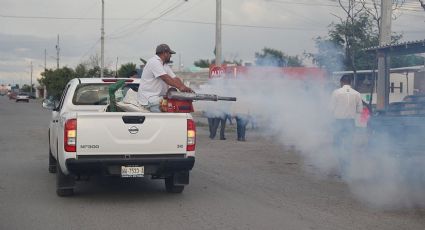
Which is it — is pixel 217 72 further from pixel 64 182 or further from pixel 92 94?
pixel 64 182

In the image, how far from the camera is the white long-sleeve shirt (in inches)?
444

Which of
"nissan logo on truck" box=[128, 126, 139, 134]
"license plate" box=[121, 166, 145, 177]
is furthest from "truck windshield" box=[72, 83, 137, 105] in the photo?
"license plate" box=[121, 166, 145, 177]

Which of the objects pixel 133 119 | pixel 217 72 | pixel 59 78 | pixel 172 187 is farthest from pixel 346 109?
pixel 59 78

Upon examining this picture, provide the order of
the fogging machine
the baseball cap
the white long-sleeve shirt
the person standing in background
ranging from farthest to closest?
the person standing in background < the white long-sleeve shirt < the baseball cap < the fogging machine

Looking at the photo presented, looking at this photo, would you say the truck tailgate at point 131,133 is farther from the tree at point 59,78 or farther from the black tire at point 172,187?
the tree at point 59,78

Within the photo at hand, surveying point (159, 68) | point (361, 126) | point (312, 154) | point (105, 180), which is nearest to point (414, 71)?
point (361, 126)

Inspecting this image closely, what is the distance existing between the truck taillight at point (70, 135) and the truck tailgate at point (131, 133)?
0.05m

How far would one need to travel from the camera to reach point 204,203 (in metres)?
8.16

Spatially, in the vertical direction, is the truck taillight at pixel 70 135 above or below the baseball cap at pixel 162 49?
below

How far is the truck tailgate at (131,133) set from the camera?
7.64 m

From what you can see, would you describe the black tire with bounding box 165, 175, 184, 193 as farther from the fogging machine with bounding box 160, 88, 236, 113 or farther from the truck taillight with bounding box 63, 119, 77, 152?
the truck taillight with bounding box 63, 119, 77, 152

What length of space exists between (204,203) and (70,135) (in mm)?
2081

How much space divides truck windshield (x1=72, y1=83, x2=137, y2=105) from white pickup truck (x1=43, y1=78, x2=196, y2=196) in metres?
1.39

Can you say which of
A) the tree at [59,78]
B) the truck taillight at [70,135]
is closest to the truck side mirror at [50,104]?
the truck taillight at [70,135]
